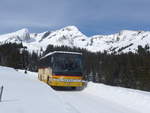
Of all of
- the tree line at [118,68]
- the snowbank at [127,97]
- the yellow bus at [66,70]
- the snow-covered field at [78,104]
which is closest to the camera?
the snow-covered field at [78,104]

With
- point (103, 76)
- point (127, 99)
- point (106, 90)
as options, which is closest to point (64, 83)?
point (106, 90)

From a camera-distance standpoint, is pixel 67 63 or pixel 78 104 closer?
pixel 78 104

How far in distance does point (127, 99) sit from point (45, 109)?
498 centimetres

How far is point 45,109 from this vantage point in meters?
10.0

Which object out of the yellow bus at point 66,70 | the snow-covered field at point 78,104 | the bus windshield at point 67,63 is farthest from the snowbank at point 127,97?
the bus windshield at point 67,63

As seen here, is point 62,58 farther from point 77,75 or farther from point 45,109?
point 45,109

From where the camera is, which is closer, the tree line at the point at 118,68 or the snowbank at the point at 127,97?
the snowbank at the point at 127,97

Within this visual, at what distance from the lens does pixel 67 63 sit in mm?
20094

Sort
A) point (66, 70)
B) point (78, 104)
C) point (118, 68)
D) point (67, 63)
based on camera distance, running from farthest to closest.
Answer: point (118, 68), point (67, 63), point (66, 70), point (78, 104)

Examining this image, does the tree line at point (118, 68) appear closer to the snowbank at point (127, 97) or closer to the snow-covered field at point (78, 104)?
the snowbank at point (127, 97)

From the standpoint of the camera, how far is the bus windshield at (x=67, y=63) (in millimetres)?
19906

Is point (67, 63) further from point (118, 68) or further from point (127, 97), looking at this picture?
point (118, 68)

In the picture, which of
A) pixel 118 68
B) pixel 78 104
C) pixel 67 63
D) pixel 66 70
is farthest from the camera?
pixel 118 68

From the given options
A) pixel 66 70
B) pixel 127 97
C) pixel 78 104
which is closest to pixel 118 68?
pixel 66 70
